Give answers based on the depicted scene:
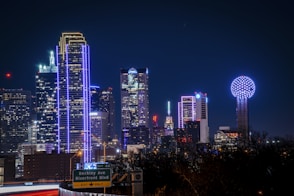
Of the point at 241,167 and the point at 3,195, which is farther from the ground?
the point at 241,167

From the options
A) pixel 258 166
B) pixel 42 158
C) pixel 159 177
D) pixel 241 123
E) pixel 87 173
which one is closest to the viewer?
pixel 87 173

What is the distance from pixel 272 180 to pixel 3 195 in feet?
121

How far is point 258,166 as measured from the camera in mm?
53938

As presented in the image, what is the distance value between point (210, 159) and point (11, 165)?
115m

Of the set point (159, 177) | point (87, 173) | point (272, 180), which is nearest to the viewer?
point (87, 173)

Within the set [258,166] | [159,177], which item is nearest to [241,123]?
[159,177]

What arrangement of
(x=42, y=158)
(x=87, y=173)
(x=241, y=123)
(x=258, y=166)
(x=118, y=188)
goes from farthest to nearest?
(x=42, y=158) < (x=241, y=123) < (x=118, y=188) < (x=258, y=166) < (x=87, y=173)

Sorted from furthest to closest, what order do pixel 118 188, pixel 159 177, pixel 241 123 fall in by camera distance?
pixel 241 123, pixel 159 177, pixel 118 188

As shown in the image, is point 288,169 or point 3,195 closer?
point 288,169

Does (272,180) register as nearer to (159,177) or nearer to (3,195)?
(159,177)

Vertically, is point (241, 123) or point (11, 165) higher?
point (241, 123)

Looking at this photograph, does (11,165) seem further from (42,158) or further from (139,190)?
(139,190)

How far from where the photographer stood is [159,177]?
68500 mm

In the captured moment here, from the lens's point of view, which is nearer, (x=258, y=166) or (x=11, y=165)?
(x=258, y=166)
